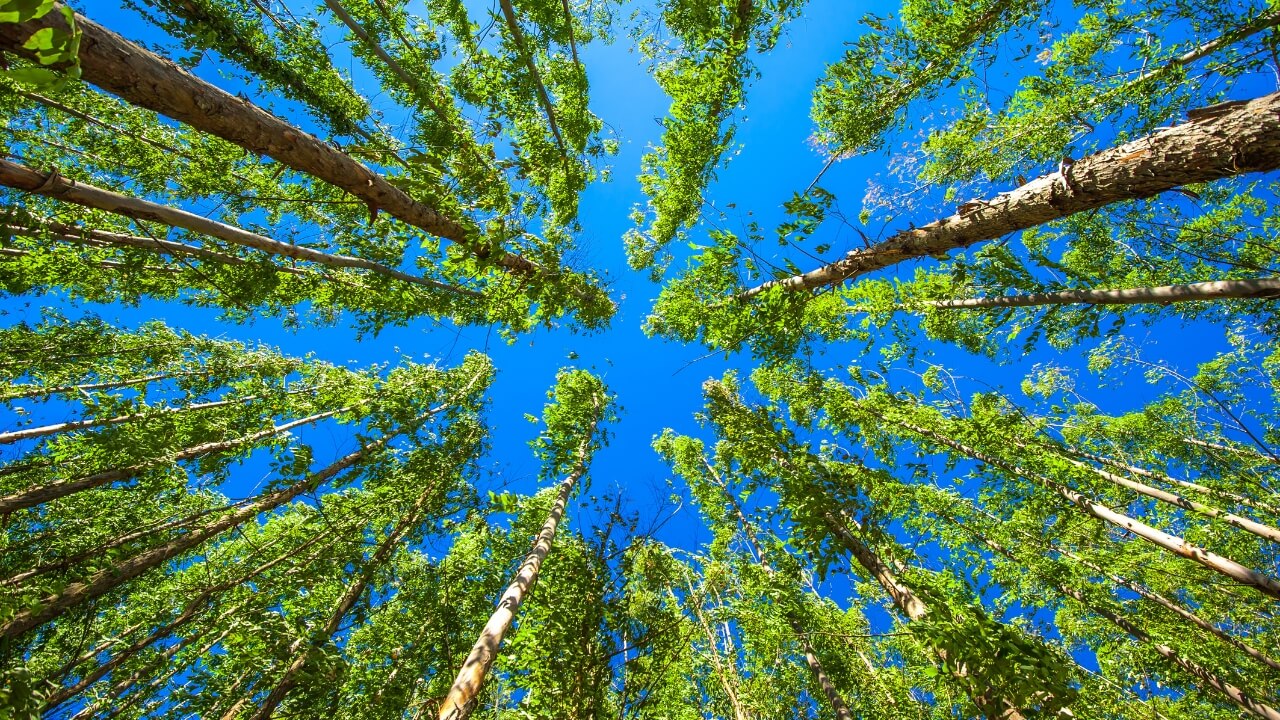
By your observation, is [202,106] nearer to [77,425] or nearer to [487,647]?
[487,647]

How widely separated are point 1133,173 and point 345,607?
940cm

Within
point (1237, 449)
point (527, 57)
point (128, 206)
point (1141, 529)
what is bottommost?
point (128, 206)

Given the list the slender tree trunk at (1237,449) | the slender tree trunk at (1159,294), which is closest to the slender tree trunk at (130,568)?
the slender tree trunk at (1159,294)

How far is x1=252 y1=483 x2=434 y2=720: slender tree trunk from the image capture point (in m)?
4.85

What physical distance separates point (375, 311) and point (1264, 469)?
1681cm

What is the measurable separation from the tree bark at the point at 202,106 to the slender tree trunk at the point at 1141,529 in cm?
822

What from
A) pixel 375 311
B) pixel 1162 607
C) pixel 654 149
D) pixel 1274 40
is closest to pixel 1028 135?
pixel 1274 40

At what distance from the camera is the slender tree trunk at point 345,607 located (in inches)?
191

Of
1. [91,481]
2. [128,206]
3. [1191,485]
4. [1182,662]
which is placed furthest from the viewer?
[1191,485]

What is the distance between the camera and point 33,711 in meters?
2.20

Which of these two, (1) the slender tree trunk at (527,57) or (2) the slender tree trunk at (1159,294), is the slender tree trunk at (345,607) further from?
(2) the slender tree trunk at (1159,294)

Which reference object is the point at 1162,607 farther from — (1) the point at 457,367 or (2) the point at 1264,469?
(1) the point at 457,367

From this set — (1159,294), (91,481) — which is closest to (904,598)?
(1159,294)

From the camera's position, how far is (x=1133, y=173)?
2721 mm
